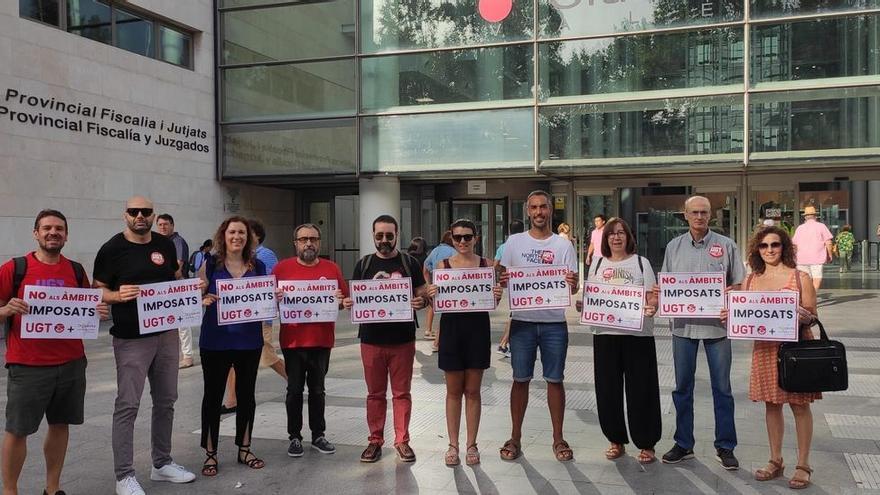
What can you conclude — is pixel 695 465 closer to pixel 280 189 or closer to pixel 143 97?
pixel 143 97

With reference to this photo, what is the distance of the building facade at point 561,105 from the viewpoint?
1486cm

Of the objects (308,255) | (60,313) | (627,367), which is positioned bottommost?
(627,367)

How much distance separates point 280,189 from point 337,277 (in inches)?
638

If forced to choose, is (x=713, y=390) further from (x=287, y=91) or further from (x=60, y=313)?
(x=287, y=91)

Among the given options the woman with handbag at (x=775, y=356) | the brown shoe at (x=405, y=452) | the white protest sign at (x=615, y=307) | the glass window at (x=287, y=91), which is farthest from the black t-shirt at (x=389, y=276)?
the glass window at (x=287, y=91)

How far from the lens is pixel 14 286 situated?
14.1 feet

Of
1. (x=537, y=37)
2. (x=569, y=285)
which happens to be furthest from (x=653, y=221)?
(x=569, y=285)

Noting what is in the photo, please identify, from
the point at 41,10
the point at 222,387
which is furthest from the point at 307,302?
the point at 41,10

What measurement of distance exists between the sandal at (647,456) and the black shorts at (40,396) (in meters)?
3.88

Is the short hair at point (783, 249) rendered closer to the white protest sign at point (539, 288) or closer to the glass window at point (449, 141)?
the white protest sign at point (539, 288)

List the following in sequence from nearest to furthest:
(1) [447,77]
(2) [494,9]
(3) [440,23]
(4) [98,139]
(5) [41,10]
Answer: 1. (5) [41,10]
2. (4) [98,139]
3. (2) [494,9]
4. (1) [447,77]
5. (3) [440,23]

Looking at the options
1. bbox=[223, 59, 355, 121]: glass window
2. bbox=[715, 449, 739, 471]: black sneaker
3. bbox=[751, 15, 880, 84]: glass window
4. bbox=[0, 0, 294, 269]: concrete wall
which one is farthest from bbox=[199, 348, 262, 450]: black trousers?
bbox=[751, 15, 880, 84]: glass window

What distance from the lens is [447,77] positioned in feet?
56.0

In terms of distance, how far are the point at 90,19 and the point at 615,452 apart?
557 inches
